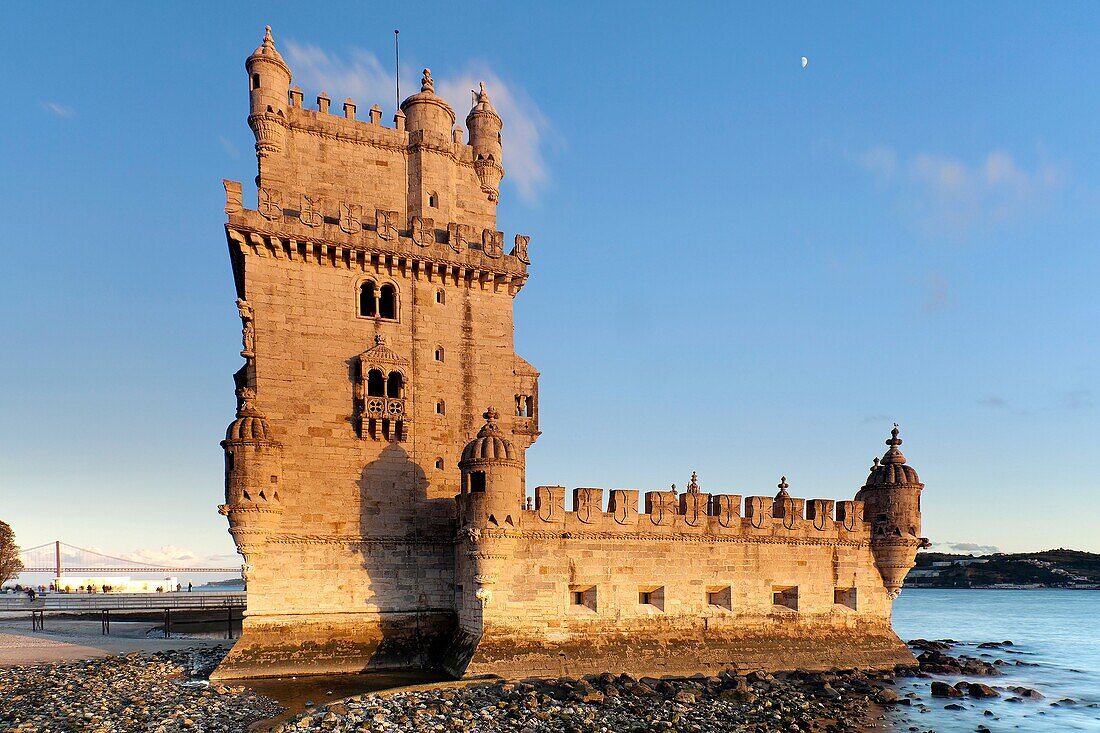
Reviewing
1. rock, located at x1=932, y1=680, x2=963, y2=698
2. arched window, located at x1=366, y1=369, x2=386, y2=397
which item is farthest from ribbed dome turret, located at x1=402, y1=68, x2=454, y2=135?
rock, located at x1=932, y1=680, x2=963, y2=698

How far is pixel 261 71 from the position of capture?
2273 cm

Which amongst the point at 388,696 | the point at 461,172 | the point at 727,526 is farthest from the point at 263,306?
the point at 727,526

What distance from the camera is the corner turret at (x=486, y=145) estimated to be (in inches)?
1032

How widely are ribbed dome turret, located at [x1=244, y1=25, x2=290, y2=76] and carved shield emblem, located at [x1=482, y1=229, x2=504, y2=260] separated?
29.6ft

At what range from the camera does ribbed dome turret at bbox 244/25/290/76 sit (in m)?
22.8

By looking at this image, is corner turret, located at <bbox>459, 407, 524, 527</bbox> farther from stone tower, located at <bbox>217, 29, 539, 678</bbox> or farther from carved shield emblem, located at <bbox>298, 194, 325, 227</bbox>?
carved shield emblem, located at <bbox>298, 194, 325, 227</bbox>

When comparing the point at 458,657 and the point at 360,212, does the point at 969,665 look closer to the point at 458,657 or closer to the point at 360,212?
the point at 458,657

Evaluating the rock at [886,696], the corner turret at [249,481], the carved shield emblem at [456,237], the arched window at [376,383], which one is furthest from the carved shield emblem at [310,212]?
the rock at [886,696]

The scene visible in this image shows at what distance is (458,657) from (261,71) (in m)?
20.7

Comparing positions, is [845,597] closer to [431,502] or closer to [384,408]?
[431,502]

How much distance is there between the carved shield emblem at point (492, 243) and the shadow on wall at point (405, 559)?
796 centimetres

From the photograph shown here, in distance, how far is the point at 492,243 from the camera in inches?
979

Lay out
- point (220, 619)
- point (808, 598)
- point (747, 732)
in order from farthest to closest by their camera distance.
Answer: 1. point (220, 619)
2. point (808, 598)
3. point (747, 732)

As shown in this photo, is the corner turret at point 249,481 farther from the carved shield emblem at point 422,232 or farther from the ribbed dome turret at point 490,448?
the carved shield emblem at point 422,232
